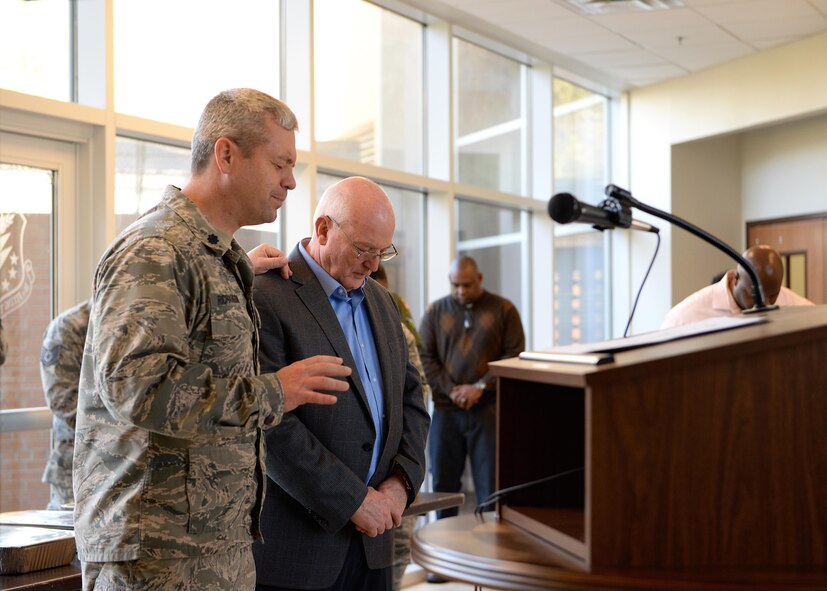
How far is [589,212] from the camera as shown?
5.08 ft

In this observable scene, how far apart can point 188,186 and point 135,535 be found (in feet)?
2.06

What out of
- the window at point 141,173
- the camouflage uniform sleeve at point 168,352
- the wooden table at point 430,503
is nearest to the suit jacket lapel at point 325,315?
the camouflage uniform sleeve at point 168,352

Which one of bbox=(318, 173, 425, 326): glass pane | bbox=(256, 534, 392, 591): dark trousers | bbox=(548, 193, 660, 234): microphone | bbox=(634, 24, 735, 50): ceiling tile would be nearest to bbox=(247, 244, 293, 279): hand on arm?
bbox=(256, 534, 392, 591): dark trousers

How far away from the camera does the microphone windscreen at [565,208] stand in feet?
5.01

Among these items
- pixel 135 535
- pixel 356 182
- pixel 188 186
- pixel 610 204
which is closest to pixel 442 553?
pixel 135 535

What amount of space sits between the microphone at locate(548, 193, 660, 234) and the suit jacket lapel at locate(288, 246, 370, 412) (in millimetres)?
636

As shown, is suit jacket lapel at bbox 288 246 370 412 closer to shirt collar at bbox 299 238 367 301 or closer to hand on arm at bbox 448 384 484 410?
shirt collar at bbox 299 238 367 301

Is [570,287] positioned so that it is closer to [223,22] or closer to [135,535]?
[223,22]

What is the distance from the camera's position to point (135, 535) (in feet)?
4.86

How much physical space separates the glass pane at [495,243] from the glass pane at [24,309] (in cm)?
306

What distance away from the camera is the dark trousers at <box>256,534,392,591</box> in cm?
200

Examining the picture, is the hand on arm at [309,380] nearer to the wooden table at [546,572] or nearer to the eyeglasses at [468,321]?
the wooden table at [546,572]

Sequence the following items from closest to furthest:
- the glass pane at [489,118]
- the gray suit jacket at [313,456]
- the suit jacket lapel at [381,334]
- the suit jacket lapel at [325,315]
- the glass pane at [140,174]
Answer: the gray suit jacket at [313,456], the suit jacket lapel at [325,315], the suit jacket lapel at [381,334], the glass pane at [140,174], the glass pane at [489,118]

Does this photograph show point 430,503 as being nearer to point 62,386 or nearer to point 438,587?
point 62,386
